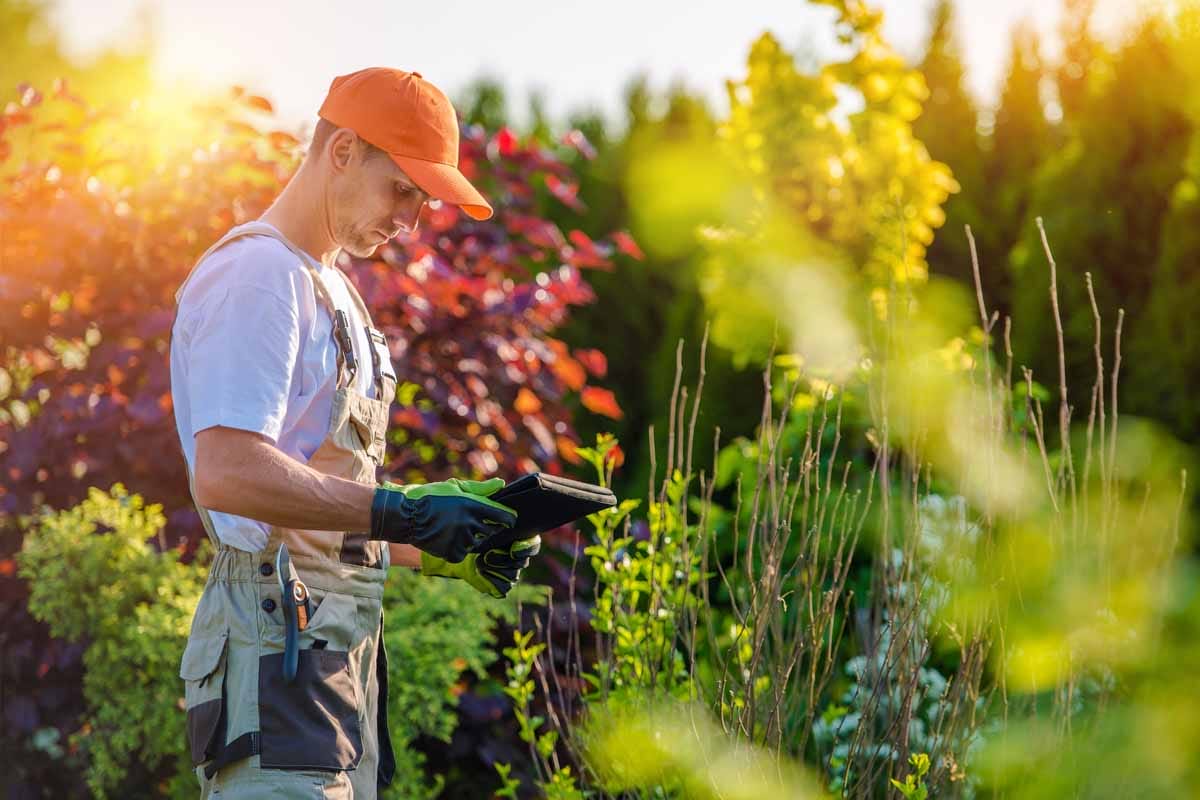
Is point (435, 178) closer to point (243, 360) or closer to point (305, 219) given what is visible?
point (305, 219)

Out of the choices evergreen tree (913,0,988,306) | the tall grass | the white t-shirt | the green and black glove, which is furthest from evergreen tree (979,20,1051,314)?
the white t-shirt

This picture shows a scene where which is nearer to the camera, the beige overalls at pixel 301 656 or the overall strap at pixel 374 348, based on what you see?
the beige overalls at pixel 301 656

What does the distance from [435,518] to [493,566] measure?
38cm

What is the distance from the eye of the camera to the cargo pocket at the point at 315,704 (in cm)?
177

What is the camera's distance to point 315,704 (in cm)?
181

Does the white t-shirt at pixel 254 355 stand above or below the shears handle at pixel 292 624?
above

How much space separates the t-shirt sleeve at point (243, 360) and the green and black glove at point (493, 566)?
0.48 m

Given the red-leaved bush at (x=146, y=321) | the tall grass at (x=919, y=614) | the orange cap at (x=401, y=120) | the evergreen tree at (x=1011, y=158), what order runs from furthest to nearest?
the evergreen tree at (x=1011, y=158) < the red-leaved bush at (x=146, y=321) < the orange cap at (x=401, y=120) < the tall grass at (x=919, y=614)

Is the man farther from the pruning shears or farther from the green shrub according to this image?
the green shrub

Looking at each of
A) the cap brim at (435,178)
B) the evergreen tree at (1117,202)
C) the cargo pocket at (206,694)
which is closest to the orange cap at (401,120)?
the cap brim at (435,178)

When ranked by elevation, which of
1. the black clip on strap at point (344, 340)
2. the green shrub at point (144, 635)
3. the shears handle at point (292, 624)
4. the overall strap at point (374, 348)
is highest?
the black clip on strap at point (344, 340)

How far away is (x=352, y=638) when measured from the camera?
75.3 inches

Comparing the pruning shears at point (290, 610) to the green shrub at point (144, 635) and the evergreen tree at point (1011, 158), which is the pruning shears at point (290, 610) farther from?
the evergreen tree at point (1011, 158)

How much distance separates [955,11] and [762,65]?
173 inches
